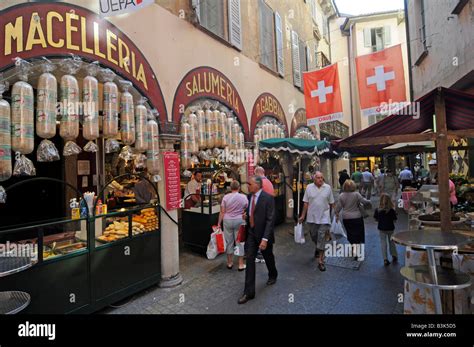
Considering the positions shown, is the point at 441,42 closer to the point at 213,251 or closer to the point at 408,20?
the point at 408,20

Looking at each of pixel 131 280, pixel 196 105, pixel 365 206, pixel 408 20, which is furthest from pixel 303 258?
pixel 408 20

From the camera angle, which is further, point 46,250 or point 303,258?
point 303,258

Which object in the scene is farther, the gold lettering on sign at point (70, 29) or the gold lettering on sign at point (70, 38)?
the gold lettering on sign at point (70, 29)

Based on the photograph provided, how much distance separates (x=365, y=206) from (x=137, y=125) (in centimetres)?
492

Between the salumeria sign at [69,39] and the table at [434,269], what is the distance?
4.60m

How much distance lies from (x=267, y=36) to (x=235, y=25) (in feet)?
8.06

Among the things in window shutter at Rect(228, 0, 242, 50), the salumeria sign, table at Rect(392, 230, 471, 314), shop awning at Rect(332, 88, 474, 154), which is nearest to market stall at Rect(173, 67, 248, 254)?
the salumeria sign

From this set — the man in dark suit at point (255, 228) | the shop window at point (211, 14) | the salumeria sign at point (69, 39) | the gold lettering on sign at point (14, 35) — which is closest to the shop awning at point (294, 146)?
the shop window at point (211, 14)

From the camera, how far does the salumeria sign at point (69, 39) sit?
3281 millimetres

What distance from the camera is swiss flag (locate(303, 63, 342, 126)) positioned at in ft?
27.8

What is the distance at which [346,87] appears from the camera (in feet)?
79.6

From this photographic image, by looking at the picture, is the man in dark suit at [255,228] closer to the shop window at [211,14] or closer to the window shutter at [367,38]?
the shop window at [211,14]

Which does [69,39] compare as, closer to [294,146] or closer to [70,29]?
[70,29]

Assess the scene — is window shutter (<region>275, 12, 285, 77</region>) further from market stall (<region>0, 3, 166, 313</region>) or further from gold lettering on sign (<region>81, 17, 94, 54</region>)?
gold lettering on sign (<region>81, 17, 94, 54</region>)
